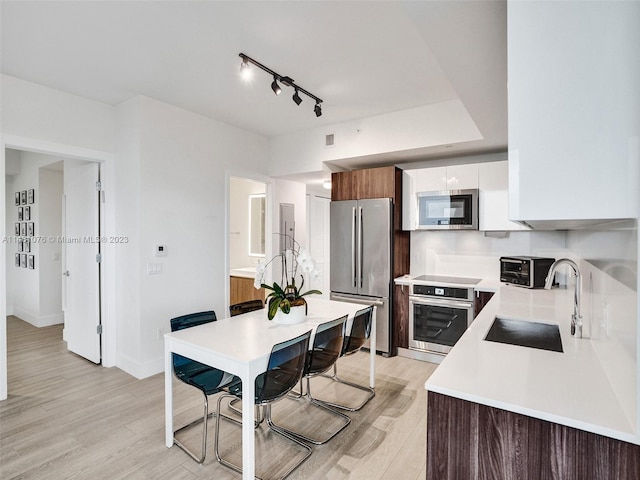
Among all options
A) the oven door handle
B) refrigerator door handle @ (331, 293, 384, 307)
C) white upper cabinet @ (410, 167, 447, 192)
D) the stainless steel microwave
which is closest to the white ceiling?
white upper cabinet @ (410, 167, 447, 192)

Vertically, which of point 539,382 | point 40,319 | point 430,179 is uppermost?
point 430,179

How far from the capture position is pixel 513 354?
5.07ft

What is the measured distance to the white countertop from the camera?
102 centimetres

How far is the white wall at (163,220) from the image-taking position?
3299mm

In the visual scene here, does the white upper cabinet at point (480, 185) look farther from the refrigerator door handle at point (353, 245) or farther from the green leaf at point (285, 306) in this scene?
A: the green leaf at point (285, 306)

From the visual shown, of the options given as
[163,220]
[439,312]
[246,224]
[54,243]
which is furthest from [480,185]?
[54,243]

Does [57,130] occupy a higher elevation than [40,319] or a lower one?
higher

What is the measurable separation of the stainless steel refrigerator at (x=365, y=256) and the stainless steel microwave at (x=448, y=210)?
0.37 m

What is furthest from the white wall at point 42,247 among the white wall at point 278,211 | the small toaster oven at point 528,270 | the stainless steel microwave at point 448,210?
the small toaster oven at point 528,270

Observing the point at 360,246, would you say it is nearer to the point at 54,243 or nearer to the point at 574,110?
the point at 574,110

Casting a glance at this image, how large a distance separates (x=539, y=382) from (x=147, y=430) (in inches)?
97.5

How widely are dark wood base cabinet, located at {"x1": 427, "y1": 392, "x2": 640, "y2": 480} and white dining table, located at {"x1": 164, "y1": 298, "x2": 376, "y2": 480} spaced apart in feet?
3.03

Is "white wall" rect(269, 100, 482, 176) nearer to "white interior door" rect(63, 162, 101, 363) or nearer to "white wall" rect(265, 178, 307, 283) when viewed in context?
"white wall" rect(265, 178, 307, 283)

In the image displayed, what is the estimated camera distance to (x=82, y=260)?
3807 millimetres
